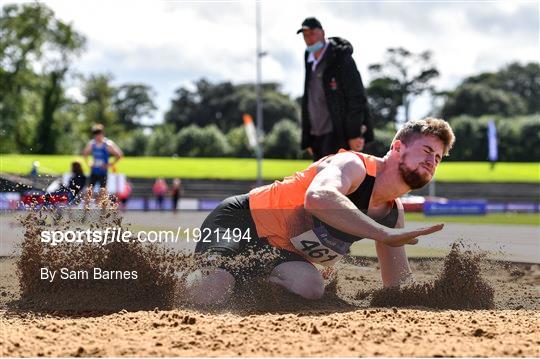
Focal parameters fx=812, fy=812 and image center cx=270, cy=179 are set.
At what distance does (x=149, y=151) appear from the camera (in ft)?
273

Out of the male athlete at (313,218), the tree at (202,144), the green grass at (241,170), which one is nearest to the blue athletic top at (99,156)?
the male athlete at (313,218)

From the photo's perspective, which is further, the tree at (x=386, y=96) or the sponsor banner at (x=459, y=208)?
the tree at (x=386, y=96)

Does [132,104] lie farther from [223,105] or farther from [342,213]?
[342,213]

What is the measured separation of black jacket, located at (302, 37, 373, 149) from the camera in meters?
7.57

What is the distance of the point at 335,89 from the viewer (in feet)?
25.0

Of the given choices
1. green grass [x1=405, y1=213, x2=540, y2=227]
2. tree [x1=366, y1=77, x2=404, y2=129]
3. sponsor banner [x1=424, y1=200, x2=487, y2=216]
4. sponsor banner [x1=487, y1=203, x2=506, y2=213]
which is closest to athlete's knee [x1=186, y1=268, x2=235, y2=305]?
green grass [x1=405, y1=213, x2=540, y2=227]

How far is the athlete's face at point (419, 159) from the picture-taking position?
4.51 meters

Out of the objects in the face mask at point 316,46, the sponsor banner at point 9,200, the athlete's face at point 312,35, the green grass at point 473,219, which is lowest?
the green grass at point 473,219

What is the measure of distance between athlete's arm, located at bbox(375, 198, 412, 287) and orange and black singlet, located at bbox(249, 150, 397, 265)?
0.13m

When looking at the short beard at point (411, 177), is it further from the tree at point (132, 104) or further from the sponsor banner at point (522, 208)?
the tree at point (132, 104)

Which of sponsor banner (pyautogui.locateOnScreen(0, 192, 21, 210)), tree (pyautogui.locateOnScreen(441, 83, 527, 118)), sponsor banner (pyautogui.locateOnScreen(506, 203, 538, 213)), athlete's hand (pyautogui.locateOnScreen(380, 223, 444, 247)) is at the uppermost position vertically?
tree (pyautogui.locateOnScreen(441, 83, 527, 118))

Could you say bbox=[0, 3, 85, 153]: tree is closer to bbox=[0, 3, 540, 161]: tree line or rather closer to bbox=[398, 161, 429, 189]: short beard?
bbox=[0, 3, 540, 161]: tree line

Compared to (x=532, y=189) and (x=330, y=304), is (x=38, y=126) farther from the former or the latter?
(x=330, y=304)

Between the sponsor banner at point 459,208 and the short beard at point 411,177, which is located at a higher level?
the short beard at point 411,177
